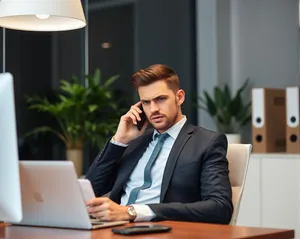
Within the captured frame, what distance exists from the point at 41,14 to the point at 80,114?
2.88m

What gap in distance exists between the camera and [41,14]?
8.63 feet

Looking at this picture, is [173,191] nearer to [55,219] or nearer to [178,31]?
[55,219]

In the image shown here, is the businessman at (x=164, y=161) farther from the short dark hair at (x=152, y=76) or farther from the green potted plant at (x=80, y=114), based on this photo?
the green potted plant at (x=80, y=114)

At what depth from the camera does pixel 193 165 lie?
2.67 m

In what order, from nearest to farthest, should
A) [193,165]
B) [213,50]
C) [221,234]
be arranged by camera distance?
[221,234]
[193,165]
[213,50]

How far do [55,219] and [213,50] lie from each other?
12.5 ft

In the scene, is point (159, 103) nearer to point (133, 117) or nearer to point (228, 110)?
point (133, 117)

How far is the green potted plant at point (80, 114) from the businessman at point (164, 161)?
2.47 m

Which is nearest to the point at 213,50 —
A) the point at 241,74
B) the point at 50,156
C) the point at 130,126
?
the point at 241,74

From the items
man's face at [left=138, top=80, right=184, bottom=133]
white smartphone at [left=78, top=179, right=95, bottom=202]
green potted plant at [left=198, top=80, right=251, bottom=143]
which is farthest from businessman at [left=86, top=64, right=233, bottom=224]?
green potted plant at [left=198, top=80, right=251, bottom=143]

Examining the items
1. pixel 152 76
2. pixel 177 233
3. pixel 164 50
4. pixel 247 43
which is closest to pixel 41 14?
pixel 152 76

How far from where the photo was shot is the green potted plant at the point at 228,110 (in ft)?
17.7

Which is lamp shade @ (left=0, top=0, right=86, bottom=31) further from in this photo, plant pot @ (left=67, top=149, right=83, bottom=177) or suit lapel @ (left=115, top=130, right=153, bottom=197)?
plant pot @ (left=67, top=149, right=83, bottom=177)

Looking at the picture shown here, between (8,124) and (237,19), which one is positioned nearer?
(8,124)
